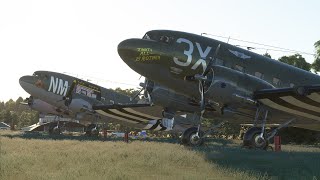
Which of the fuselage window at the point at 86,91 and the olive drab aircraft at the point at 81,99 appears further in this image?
the fuselage window at the point at 86,91

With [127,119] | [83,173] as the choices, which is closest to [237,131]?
[127,119]

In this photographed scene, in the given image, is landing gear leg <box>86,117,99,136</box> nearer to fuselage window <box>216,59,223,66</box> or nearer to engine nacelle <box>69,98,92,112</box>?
engine nacelle <box>69,98,92,112</box>

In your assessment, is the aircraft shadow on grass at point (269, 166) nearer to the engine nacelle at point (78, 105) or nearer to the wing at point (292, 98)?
the wing at point (292, 98)

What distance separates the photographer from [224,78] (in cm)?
2055

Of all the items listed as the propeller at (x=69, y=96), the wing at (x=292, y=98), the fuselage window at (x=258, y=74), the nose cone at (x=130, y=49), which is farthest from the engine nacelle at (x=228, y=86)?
the propeller at (x=69, y=96)

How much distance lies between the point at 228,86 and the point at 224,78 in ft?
1.56

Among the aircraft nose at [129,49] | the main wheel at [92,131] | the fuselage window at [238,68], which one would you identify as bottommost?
the main wheel at [92,131]

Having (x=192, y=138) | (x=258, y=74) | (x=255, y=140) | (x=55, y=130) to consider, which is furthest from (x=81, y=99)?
(x=255, y=140)

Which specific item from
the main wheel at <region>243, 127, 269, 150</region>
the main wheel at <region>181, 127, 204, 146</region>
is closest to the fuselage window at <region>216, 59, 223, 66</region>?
the main wheel at <region>181, 127, 204, 146</region>

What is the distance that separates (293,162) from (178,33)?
1052 cm

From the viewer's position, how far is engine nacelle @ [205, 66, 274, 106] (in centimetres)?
2041

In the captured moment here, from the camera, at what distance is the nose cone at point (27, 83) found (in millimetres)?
47875

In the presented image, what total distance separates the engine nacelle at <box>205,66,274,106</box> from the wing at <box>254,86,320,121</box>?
674 millimetres

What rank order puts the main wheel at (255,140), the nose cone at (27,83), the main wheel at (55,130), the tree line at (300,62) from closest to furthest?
the main wheel at (255,140)
the nose cone at (27,83)
the main wheel at (55,130)
the tree line at (300,62)
